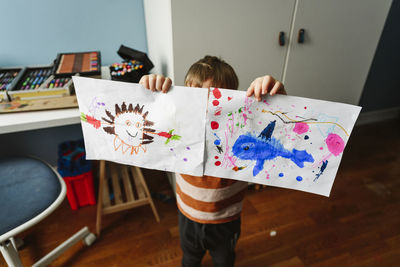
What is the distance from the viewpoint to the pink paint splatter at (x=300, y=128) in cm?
60

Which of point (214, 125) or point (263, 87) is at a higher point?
point (263, 87)

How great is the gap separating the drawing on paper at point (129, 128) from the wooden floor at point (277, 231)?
759 millimetres

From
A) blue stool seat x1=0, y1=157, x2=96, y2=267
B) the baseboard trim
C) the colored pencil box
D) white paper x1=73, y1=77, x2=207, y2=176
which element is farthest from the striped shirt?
the baseboard trim

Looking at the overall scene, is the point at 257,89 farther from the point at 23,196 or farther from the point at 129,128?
the point at 23,196

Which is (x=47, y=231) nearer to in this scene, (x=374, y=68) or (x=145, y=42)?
(x=145, y=42)

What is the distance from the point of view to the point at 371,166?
1.83 meters

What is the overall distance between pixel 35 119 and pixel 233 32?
84 centimetres

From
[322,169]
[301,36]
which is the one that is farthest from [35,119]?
[301,36]

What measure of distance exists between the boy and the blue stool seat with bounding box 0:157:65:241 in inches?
17.3

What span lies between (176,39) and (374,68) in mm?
1878

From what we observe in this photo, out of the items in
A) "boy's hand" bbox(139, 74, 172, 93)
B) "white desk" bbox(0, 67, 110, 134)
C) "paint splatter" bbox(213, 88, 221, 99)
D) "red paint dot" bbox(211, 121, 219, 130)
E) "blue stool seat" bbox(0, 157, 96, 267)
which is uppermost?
"boy's hand" bbox(139, 74, 172, 93)

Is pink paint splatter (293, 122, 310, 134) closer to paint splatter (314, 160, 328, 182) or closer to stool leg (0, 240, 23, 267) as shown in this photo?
paint splatter (314, 160, 328, 182)

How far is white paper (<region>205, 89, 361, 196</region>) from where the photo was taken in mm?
581

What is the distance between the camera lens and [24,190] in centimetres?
89
